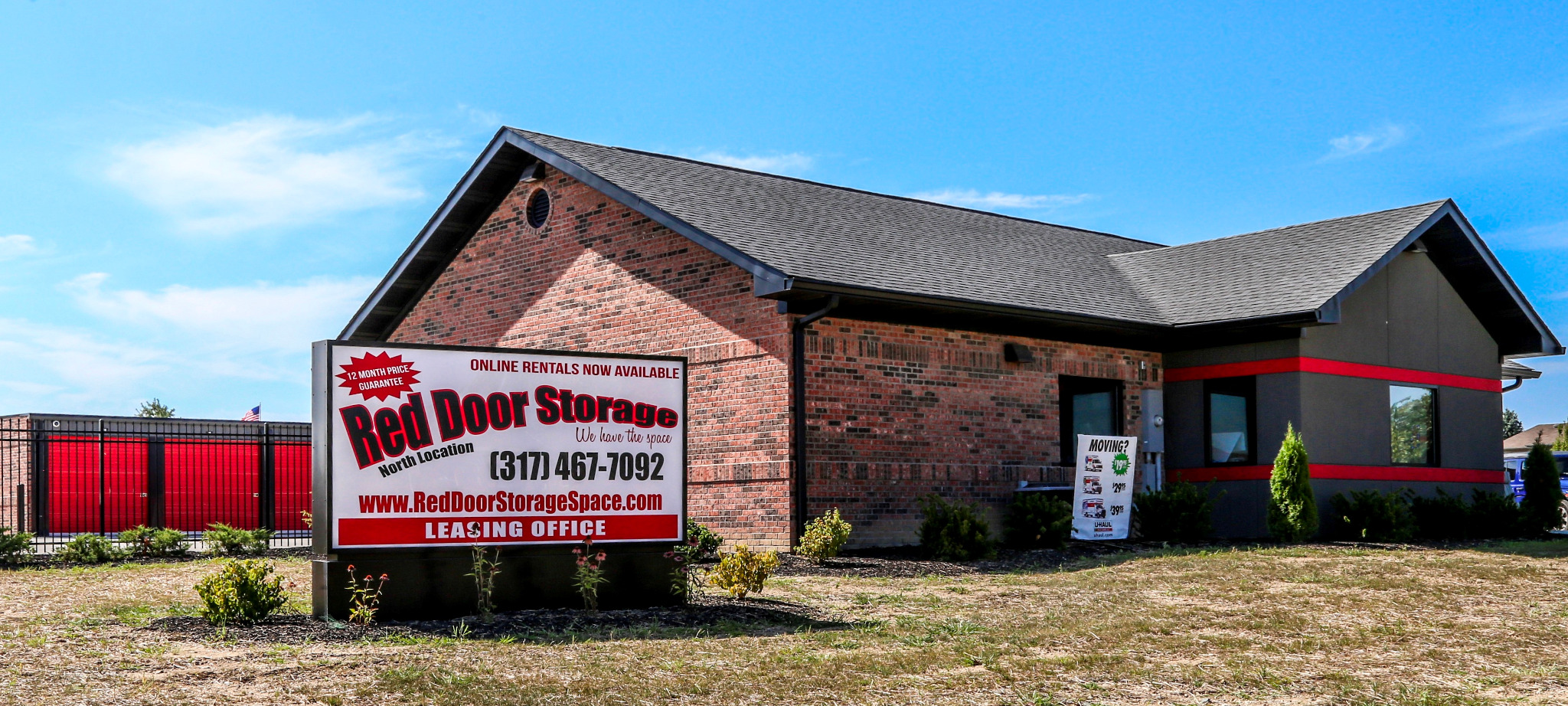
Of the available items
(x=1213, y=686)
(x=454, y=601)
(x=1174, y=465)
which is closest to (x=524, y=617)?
(x=454, y=601)

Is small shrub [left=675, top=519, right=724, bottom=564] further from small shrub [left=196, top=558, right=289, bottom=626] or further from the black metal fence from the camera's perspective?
the black metal fence

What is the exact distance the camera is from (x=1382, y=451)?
22125 millimetres

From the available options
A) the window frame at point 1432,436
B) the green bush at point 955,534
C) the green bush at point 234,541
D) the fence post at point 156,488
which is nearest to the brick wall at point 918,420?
the green bush at point 955,534

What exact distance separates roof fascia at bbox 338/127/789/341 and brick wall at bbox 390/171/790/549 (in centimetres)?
50

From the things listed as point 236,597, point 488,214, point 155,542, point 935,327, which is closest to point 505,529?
point 236,597

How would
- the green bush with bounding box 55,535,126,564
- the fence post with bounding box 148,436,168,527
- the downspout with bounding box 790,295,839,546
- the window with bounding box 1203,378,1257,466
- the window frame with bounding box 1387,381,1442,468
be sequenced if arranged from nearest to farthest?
the downspout with bounding box 790,295,839,546 → the green bush with bounding box 55,535,126,564 → the window with bounding box 1203,378,1257,466 → the window frame with bounding box 1387,381,1442,468 → the fence post with bounding box 148,436,168,527

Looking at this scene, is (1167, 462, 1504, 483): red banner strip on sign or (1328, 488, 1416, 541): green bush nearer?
(1328, 488, 1416, 541): green bush

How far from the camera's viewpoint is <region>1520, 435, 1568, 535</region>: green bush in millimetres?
23125

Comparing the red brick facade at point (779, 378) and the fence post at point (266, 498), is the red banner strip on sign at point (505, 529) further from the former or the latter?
the fence post at point (266, 498)

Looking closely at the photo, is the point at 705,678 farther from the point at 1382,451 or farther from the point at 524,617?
the point at 1382,451

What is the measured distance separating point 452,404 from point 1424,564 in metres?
11.7

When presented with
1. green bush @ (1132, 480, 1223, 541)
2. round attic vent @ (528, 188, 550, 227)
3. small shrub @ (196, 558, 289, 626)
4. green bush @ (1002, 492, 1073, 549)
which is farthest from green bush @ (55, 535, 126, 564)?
green bush @ (1132, 480, 1223, 541)

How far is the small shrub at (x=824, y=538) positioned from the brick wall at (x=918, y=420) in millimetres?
825

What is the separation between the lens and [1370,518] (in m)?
20.3
